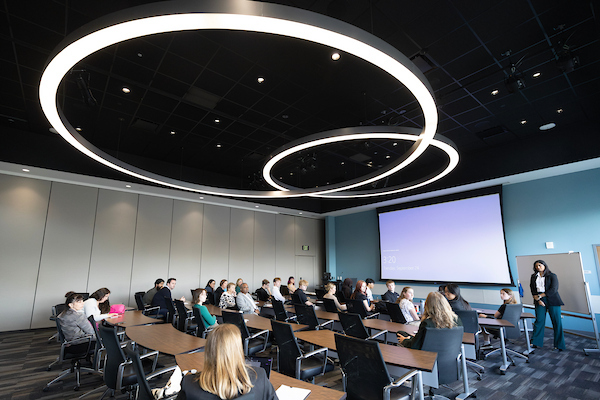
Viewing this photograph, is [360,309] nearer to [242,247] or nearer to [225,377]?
[225,377]

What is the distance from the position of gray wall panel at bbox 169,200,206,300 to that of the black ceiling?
1.83 m

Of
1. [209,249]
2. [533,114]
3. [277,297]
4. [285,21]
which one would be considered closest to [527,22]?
[533,114]

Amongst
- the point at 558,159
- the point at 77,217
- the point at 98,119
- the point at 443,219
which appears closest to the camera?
the point at 98,119

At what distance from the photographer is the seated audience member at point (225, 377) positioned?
1624mm

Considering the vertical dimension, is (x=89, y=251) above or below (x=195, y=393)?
above

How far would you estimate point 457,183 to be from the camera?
909 centimetres

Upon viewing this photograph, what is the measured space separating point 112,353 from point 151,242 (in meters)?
7.20

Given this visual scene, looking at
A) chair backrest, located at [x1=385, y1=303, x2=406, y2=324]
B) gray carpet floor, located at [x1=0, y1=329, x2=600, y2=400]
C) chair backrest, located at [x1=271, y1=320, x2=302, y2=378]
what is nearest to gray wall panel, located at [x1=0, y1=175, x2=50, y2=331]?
gray carpet floor, located at [x1=0, y1=329, x2=600, y2=400]

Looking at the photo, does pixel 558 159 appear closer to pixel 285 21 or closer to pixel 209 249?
pixel 285 21

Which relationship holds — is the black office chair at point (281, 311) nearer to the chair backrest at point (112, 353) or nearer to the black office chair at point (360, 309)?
the black office chair at point (360, 309)

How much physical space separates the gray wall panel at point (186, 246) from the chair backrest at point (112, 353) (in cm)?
715

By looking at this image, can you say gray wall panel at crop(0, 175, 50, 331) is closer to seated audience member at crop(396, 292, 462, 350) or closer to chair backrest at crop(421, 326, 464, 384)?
seated audience member at crop(396, 292, 462, 350)

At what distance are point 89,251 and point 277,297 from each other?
5.53m

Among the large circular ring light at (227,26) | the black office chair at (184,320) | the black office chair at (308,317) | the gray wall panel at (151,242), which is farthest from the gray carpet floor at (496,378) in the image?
the large circular ring light at (227,26)
